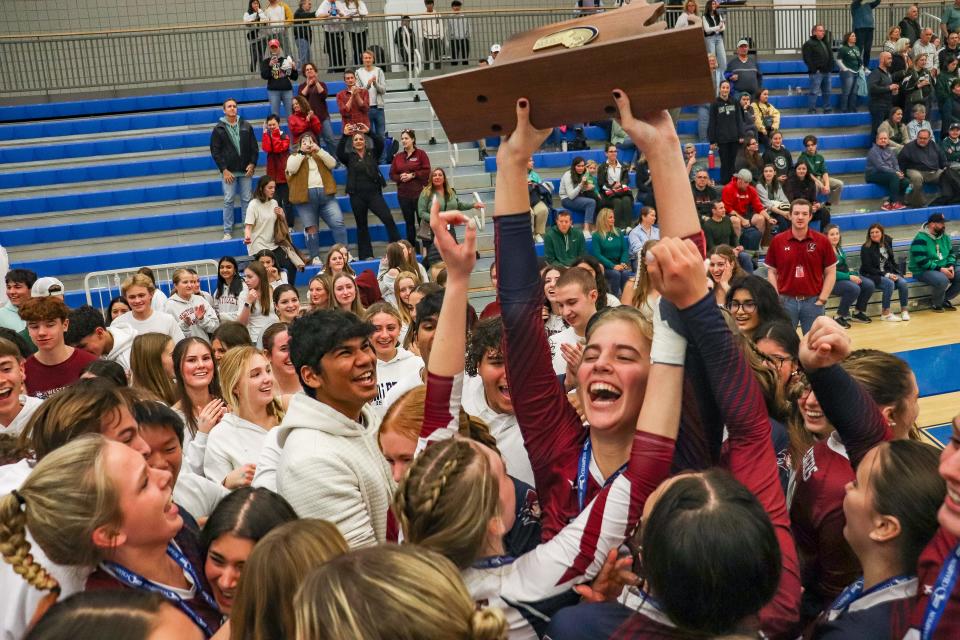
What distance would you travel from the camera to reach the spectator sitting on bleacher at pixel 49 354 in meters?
4.80

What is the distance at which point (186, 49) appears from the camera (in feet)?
51.0

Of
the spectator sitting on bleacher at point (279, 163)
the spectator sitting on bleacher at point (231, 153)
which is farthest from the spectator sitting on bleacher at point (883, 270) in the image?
the spectator sitting on bleacher at point (231, 153)

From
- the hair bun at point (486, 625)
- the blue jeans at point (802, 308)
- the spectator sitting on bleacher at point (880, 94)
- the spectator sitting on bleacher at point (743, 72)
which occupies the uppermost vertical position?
the spectator sitting on bleacher at point (743, 72)

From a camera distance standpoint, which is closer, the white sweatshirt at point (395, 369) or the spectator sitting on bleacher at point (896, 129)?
the white sweatshirt at point (395, 369)

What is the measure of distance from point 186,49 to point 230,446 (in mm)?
13410

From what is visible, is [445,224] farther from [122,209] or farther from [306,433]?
[122,209]

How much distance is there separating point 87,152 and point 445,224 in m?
12.4

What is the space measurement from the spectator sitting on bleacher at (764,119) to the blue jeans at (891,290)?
303cm

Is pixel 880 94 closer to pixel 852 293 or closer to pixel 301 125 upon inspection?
pixel 852 293

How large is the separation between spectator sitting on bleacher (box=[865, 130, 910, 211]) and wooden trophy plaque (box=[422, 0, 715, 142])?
12.7 m

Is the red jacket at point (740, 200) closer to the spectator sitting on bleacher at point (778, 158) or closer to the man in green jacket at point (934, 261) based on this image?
the spectator sitting on bleacher at point (778, 158)

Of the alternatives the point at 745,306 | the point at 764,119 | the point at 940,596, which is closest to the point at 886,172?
the point at 764,119

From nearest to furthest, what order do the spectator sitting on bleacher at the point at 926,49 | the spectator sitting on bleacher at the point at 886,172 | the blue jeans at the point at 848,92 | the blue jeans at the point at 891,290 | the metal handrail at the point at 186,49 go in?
the blue jeans at the point at 891,290 < the spectator sitting on bleacher at the point at 886,172 < the metal handrail at the point at 186,49 < the blue jeans at the point at 848,92 < the spectator sitting on bleacher at the point at 926,49

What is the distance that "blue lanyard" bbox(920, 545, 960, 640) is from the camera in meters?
1.65
